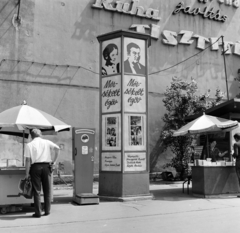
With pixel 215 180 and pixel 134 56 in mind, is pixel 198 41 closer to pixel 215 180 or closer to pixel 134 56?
pixel 134 56

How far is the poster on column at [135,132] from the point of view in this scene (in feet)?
33.9

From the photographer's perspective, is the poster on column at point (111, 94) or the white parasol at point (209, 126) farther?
the white parasol at point (209, 126)

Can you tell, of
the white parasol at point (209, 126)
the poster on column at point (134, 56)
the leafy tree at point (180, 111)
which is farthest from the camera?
the leafy tree at point (180, 111)

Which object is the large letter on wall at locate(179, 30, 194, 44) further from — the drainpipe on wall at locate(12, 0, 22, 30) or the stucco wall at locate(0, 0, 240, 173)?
the drainpipe on wall at locate(12, 0, 22, 30)

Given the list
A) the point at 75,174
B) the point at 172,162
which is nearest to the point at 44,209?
the point at 75,174

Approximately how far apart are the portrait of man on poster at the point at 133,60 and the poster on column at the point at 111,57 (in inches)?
10.4

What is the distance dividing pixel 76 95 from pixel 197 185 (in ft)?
24.5

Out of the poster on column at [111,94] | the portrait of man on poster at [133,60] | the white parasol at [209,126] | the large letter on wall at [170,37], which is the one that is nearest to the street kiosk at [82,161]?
the poster on column at [111,94]

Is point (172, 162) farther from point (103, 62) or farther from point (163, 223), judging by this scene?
point (163, 223)

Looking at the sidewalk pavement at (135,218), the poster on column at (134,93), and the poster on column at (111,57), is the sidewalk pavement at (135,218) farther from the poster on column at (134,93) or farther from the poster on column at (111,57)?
the poster on column at (111,57)

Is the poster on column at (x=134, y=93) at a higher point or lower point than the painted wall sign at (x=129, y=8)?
lower

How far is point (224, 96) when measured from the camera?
19.6 meters

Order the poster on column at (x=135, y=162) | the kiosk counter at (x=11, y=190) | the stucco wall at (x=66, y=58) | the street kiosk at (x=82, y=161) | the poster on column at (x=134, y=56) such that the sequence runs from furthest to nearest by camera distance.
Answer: the stucco wall at (x=66, y=58) < the poster on column at (x=134, y=56) < the poster on column at (x=135, y=162) < the street kiosk at (x=82, y=161) < the kiosk counter at (x=11, y=190)

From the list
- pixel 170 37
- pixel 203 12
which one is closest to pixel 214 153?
pixel 170 37
